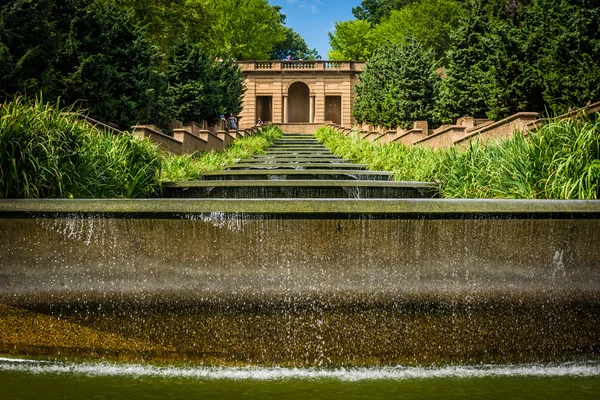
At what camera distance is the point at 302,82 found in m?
53.2

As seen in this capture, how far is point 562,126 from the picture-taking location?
24.0ft

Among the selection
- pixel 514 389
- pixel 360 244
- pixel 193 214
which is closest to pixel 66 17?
pixel 193 214

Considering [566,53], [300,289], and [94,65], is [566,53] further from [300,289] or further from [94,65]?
[300,289]

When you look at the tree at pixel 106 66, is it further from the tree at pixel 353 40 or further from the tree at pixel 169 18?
the tree at pixel 353 40

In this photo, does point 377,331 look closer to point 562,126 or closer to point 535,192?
point 535,192

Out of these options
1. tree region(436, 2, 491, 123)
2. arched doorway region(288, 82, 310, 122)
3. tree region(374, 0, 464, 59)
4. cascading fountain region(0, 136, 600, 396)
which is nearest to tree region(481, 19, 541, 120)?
tree region(436, 2, 491, 123)

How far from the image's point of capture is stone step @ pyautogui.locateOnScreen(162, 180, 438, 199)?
9195 mm

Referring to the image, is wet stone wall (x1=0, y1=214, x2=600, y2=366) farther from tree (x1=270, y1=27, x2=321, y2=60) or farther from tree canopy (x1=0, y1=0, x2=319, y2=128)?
tree (x1=270, y1=27, x2=321, y2=60)

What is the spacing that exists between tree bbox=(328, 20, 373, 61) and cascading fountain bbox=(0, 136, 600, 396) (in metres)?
50.2

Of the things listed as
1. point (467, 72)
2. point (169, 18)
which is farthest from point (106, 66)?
point (169, 18)

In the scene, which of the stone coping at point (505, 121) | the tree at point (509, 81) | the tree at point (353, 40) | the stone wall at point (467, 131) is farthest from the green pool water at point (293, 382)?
the tree at point (353, 40)

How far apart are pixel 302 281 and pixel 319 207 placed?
2.37 ft

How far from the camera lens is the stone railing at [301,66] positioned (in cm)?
5116

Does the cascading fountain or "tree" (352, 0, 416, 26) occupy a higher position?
"tree" (352, 0, 416, 26)
